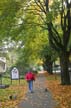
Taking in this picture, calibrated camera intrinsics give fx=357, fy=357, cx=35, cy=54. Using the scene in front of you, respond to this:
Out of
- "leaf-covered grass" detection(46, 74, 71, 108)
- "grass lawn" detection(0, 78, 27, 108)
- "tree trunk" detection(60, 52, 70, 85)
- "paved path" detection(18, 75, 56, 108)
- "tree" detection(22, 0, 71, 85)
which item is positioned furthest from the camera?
"tree trunk" detection(60, 52, 70, 85)

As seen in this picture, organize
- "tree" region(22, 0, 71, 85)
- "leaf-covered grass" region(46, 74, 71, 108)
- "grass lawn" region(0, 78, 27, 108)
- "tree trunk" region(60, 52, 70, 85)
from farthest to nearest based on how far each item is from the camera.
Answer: "tree trunk" region(60, 52, 70, 85), "tree" region(22, 0, 71, 85), "grass lawn" region(0, 78, 27, 108), "leaf-covered grass" region(46, 74, 71, 108)

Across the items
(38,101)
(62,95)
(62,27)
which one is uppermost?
(62,27)

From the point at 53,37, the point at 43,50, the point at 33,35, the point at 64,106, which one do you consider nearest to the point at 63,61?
the point at 53,37

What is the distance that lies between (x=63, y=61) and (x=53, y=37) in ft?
→ 7.49

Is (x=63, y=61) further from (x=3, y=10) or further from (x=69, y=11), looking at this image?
(x=3, y=10)

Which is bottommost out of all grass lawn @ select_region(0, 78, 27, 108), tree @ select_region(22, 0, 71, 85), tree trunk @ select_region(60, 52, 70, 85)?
grass lawn @ select_region(0, 78, 27, 108)

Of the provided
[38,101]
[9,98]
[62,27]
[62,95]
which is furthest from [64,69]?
[38,101]

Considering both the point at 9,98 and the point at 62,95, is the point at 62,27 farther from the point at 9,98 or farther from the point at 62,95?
the point at 9,98

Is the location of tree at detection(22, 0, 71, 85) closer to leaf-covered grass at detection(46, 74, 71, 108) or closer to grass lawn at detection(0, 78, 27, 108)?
leaf-covered grass at detection(46, 74, 71, 108)

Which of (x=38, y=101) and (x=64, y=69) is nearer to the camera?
(x=38, y=101)

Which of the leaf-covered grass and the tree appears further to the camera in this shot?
the tree

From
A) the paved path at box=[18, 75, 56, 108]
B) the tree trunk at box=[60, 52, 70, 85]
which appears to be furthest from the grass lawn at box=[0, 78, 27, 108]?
the tree trunk at box=[60, 52, 70, 85]

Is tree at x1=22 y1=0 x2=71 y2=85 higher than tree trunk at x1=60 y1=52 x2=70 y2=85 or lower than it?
higher

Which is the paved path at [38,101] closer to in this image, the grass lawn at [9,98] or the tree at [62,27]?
the grass lawn at [9,98]
